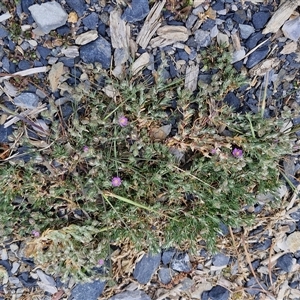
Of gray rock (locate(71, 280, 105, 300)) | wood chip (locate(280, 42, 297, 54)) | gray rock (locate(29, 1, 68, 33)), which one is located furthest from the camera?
gray rock (locate(71, 280, 105, 300))

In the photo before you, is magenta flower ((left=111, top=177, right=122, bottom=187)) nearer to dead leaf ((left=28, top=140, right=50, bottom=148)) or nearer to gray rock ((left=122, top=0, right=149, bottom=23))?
dead leaf ((left=28, top=140, right=50, bottom=148))

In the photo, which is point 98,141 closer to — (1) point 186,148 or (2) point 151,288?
(1) point 186,148

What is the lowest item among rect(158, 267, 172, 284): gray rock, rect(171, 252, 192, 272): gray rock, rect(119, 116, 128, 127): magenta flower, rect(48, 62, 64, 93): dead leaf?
rect(158, 267, 172, 284): gray rock

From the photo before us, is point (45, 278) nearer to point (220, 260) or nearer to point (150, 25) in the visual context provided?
point (220, 260)

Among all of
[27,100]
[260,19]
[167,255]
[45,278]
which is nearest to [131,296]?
[167,255]

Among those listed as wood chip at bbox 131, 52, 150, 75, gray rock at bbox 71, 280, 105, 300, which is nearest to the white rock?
wood chip at bbox 131, 52, 150, 75

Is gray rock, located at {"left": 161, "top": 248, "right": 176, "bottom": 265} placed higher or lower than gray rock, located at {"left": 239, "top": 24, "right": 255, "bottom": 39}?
lower

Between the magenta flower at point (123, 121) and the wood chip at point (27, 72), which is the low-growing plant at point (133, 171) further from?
the wood chip at point (27, 72)
